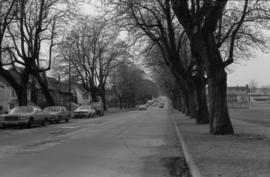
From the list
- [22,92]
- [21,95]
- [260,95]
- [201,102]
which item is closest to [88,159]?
[201,102]

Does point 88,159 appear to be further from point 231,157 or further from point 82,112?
point 82,112

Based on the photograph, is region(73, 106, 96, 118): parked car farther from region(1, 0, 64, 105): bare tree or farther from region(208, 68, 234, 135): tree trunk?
region(208, 68, 234, 135): tree trunk

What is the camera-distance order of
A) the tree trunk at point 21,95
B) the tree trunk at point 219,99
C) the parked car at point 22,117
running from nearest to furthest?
1. the tree trunk at point 219,99
2. the parked car at point 22,117
3. the tree trunk at point 21,95

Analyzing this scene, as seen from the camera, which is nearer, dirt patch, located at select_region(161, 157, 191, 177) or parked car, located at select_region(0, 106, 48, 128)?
dirt patch, located at select_region(161, 157, 191, 177)

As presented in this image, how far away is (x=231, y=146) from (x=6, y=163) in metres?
7.08

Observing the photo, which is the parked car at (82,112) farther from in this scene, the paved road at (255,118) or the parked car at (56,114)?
the paved road at (255,118)

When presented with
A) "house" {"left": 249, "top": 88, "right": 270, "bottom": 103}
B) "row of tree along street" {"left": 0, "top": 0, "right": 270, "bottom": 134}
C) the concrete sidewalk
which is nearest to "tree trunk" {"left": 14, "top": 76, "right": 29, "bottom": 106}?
"row of tree along street" {"left": 0, "top": 0, "right": 270, "bottom": 134}

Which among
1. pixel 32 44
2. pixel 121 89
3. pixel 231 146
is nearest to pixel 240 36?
pixel 231 146

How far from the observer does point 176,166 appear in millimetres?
11266

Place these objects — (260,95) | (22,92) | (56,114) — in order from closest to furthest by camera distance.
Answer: (56,114) < (22,92) < (260,95)

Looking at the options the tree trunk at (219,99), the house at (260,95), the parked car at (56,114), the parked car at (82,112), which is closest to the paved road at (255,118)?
the tree trunk at (219,99)

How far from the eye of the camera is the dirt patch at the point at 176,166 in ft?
33.1

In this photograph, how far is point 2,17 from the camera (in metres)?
33.2

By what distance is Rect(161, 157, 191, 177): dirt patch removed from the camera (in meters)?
10.1
